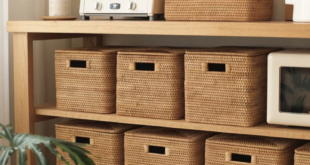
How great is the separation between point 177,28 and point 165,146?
1.43ft

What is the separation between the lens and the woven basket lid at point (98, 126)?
2057mm

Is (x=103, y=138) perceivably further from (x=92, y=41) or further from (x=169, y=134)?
(x=92, y=41)

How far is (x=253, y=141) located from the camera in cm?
184

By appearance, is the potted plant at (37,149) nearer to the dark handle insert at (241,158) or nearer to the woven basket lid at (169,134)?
the woven basket lid at (169,134)

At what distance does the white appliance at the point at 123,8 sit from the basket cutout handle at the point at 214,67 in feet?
0.90

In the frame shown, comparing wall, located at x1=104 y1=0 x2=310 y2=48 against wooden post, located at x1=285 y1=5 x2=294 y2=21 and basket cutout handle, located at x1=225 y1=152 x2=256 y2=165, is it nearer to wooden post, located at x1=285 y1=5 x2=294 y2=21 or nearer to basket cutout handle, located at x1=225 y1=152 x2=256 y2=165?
wooden post, located at x1=285 y1=5 x2=294 y2=21

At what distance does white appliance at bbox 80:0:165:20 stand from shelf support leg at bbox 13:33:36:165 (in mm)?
253

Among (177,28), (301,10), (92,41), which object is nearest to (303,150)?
(301,10)

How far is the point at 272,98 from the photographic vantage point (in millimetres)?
1769

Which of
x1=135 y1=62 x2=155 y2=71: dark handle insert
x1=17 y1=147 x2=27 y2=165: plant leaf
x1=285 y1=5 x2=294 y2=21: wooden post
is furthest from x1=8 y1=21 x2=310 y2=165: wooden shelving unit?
x1=17 y1=147 x2=27 y2=165: plant leaf

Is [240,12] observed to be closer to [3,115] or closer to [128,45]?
[128,45]

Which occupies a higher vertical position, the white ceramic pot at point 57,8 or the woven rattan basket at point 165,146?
the white ceramic pot at point 57,8

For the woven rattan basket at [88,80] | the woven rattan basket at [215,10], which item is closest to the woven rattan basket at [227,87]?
the woven rattan basket at [215,10]

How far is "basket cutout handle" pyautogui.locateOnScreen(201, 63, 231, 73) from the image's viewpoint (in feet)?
5.93
